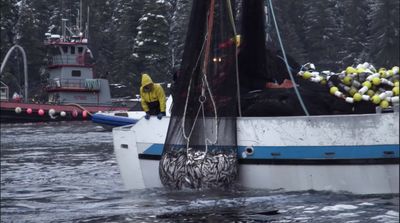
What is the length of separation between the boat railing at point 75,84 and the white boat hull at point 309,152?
151 ft

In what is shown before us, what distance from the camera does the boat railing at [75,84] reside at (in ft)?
189

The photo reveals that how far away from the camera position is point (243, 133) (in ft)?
35.9

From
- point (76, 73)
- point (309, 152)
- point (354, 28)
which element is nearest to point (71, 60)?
point (76, 73)

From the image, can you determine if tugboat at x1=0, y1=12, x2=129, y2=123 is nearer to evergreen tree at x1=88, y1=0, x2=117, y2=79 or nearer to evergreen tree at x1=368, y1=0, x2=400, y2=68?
evergreen tree at x1=88, y1=0, x2=117, y2=79

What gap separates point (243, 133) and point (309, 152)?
106cm

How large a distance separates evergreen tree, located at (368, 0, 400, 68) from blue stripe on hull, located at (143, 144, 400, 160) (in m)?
23.4

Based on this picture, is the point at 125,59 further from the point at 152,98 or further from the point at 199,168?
the point at 199,168

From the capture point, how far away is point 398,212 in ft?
27.8

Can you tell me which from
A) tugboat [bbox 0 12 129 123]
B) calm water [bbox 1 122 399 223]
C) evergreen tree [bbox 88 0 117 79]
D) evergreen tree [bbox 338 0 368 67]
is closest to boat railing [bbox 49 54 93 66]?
tugboat [bbox 0 12 129 123]

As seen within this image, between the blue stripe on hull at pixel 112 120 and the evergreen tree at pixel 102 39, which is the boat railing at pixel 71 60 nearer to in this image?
the evergreen tree at pixel 102 39

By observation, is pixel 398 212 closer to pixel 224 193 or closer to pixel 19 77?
pixel 224 193

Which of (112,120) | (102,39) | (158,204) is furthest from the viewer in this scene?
(102,39)

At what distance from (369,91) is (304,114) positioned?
5.14 ft

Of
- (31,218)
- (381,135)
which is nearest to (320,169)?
(381,135)
